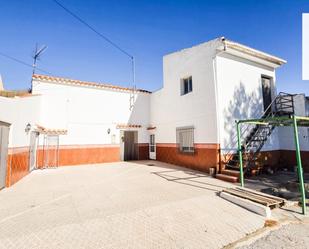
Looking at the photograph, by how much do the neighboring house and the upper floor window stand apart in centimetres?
7

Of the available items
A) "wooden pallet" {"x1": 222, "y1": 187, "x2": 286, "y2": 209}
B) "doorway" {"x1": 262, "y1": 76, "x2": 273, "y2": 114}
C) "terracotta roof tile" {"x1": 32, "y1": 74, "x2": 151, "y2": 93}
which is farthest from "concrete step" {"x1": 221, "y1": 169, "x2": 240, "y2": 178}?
"terracotta roof tile" {"x1": 32, "y1": 74, "x2": 151, "y2": 93}

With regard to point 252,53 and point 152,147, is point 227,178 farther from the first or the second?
point 152,147

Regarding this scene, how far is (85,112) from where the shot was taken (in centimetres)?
1316

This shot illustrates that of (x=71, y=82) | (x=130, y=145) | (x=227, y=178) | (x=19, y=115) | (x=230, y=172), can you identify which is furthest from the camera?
(x=130, y=145)

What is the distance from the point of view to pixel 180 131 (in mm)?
12234

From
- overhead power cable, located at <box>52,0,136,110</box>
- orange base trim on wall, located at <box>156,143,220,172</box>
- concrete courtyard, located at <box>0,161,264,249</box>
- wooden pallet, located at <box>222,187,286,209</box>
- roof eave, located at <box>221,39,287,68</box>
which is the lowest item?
concrete courtyard, located at <box>0,161,264,249</box>

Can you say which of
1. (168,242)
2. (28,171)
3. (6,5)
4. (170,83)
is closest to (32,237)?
(168,242)

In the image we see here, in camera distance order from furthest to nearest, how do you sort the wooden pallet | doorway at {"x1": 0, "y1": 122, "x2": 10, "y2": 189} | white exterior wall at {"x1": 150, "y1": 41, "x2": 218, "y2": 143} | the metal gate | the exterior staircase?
the metal gate, white exterior wall at {"x1": 150, "y1": 41, "x2": 218, "y2": 143}, the exterior staircase, doorway at {"x1": 0, "y1": 122, "x2": 10, "y2": 189}, the wooden pallet

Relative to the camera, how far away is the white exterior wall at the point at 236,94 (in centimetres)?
984

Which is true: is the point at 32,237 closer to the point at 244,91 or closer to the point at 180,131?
the point at 180,131

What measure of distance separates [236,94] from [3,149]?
1094 cm

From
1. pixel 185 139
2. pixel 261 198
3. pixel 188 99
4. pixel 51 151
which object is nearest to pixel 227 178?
pixel 261 198

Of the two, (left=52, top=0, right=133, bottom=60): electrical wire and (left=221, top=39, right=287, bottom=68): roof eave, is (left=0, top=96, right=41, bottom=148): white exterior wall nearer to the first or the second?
(left=52, top=0, right=133, bottom=60): electrical wire

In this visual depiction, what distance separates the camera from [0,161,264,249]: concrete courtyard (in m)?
3.56
